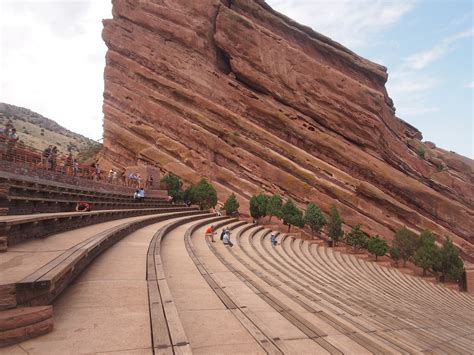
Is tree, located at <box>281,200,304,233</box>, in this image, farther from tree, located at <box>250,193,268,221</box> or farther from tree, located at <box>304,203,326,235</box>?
tree, located at <box>250,193,268,221</box>

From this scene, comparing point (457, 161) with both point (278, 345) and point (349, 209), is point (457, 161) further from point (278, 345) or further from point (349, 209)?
point (278, 345)

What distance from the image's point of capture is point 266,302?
5.27m

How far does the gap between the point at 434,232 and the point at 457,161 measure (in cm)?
2093

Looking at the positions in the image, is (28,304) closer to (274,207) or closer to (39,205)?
(39,205)

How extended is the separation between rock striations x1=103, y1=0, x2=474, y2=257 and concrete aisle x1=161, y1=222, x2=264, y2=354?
29.4 meters

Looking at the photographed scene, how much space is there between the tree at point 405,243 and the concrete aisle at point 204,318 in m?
30.2

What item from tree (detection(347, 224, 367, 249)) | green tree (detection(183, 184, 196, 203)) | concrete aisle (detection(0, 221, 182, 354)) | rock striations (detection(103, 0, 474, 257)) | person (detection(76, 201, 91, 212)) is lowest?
tree (detection(347, 224, 367, 249))

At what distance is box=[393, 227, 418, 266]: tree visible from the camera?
31453mm

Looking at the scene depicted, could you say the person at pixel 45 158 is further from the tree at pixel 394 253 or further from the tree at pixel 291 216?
the tree at pixel 394 253

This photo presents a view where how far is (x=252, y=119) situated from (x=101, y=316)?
36.5 metres

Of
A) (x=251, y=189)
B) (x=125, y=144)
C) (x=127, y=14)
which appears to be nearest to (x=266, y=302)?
(x=251, y=189)

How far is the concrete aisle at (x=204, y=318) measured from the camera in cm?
346

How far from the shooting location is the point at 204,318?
422 centimetres

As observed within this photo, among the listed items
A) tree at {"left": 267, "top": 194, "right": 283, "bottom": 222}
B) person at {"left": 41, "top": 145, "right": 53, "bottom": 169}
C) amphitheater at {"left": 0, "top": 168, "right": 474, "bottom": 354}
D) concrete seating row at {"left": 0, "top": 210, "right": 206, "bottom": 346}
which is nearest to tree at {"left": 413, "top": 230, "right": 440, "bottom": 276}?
tree at {"left": 267, "top": 194, "right": 283, "bottom": 222}
